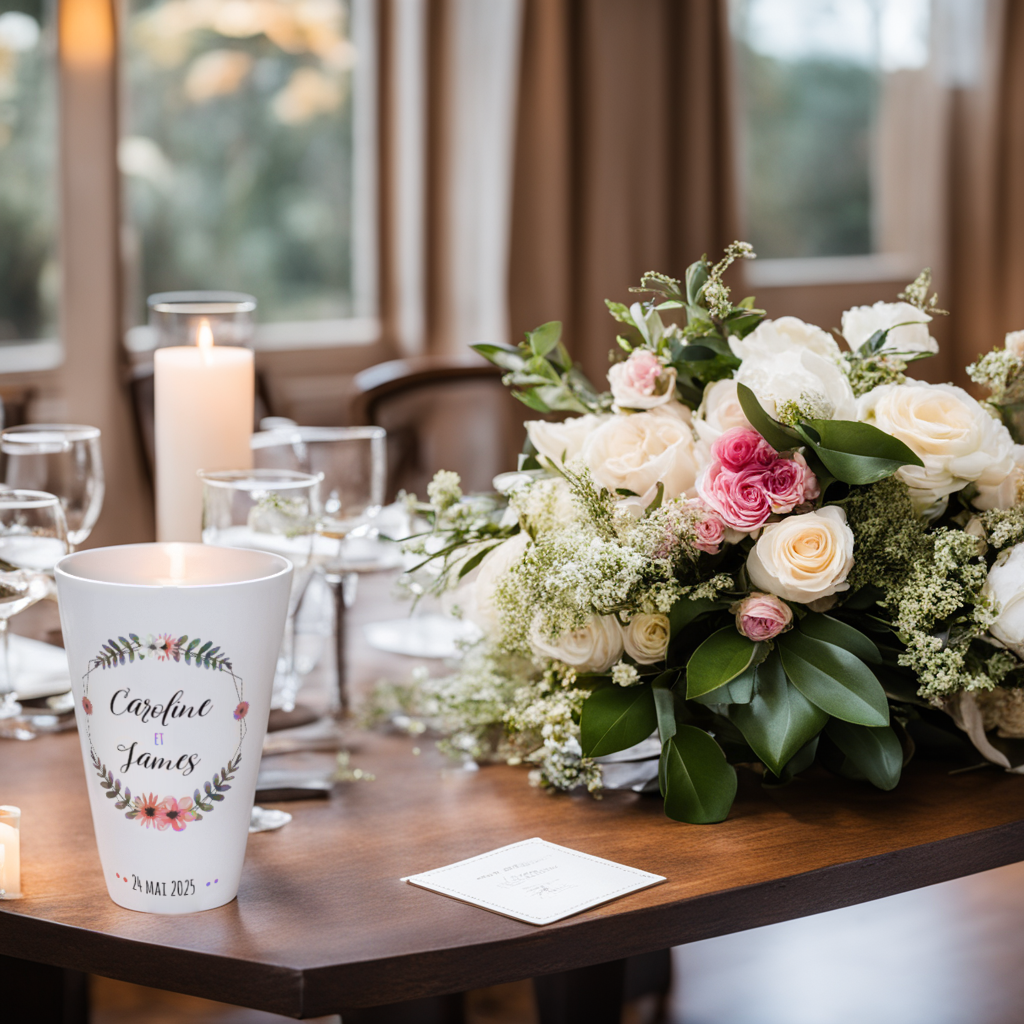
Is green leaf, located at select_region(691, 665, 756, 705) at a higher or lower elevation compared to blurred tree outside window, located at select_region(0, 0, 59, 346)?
lower

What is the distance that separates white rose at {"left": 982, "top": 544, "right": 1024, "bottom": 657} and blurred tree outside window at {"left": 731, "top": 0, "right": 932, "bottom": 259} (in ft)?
12.4

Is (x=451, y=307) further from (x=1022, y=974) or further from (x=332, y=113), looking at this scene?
(x=1022, y=974)

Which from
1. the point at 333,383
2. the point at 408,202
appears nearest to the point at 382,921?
the point at 333,383

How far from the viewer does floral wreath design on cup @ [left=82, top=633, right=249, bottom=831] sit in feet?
2.15

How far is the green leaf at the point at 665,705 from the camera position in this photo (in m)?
0.83

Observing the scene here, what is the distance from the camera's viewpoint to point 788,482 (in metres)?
0.83

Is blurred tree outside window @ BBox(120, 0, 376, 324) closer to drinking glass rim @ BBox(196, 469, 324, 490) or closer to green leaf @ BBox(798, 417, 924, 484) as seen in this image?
drinking glass rim @ BBox(196, 469, 324, 490)

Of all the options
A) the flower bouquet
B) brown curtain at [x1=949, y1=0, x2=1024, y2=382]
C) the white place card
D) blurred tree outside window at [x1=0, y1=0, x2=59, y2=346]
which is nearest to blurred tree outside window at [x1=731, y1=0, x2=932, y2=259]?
brown curtain at [x1=949, y1=0, x2=1024, y2=382]

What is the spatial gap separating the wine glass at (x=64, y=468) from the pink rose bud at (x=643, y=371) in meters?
0.49

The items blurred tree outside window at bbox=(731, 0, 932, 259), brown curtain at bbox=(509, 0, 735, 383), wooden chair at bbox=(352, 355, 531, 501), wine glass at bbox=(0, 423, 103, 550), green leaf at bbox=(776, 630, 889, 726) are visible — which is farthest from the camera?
blurred tree outside window at bbox=(731, 0, 932, 259)

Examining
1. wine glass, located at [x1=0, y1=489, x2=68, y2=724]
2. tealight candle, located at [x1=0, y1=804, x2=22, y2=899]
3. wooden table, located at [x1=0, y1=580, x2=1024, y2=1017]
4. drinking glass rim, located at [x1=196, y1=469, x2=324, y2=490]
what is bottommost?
wooden table, located at [x1=0, y1=580, x2=1024, y2=1017]

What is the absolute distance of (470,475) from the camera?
89.5 inches

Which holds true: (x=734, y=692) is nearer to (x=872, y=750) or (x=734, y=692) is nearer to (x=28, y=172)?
(x=872, y=750)

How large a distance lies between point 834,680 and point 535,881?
233 millimetres
